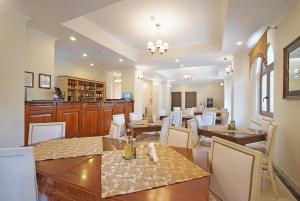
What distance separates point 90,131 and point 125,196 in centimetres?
473

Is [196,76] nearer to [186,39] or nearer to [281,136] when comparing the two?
[186,39]

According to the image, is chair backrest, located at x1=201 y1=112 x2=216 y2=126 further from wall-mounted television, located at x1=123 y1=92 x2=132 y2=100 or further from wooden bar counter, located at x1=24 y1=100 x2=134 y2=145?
wall-mounted television, located at x1=123 y1=92 x2=132 y2=100

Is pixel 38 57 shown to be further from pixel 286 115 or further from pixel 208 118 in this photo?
pixel 286 115

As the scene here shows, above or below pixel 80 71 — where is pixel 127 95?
below

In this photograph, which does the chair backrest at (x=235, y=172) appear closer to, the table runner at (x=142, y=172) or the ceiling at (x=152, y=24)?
the table runner at (x=142, y=172)

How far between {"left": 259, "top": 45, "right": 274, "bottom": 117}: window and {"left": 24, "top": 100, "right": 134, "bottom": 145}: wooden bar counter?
4.46 meters

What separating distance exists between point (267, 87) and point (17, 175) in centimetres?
496

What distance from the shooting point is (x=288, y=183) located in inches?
110

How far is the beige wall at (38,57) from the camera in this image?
4324mm

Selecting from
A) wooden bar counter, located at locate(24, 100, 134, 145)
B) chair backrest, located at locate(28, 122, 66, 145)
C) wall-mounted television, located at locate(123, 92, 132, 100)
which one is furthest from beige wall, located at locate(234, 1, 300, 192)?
wall-mounted television, located at locate(123, 92, 132, 100)

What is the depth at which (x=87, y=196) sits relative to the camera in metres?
0.97

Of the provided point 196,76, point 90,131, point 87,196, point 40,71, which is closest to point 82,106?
point 90,131

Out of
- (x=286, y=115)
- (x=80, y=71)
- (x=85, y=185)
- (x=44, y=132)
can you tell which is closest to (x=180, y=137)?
(x=85, y=185)

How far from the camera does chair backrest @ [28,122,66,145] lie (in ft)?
7.27
